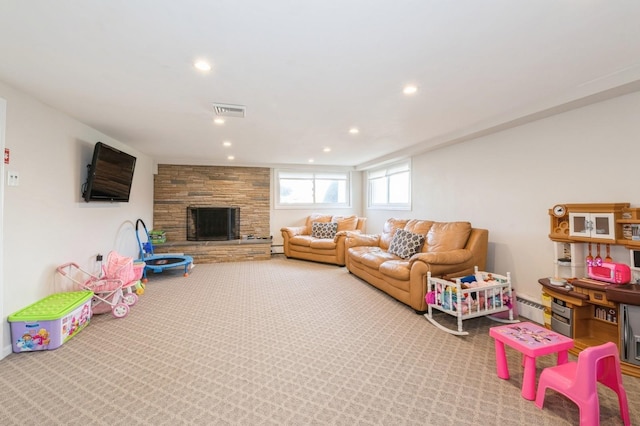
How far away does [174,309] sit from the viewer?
131 inches

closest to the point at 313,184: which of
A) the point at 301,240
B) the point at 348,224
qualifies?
the point at 348,224

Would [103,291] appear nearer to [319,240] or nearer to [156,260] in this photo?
[156,260]

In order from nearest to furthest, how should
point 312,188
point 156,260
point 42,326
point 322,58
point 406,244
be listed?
point 322,58 → point 42,326 → point 406,244 → point 156,260 → point 312,188

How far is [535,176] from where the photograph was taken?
305cm

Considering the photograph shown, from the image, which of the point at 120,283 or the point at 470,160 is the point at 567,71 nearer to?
the point at 470,160

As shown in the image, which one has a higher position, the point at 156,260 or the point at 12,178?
the point at 12,178

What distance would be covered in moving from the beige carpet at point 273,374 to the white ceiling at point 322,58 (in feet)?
7.52

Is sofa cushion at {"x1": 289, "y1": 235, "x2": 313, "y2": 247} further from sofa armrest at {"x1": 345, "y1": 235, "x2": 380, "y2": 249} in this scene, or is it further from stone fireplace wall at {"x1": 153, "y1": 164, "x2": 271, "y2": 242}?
sofa armrest at {"x1": 345, "y1": 235, "x2": 380, "y2": 249}

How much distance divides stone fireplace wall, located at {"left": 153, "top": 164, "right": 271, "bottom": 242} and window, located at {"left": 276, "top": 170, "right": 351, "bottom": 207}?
0.40m

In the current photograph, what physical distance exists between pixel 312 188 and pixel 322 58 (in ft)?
17.5

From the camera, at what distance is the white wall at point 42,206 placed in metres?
2.36

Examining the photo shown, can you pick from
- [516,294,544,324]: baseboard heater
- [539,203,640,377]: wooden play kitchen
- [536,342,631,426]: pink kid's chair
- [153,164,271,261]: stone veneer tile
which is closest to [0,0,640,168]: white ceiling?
[539,203,640,377]: wooden play kitchen

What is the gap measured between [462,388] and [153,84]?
338 centimetres

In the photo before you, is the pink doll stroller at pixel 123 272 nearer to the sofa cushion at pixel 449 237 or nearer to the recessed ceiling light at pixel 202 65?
the recessed ceiling light at pixel 202 65
